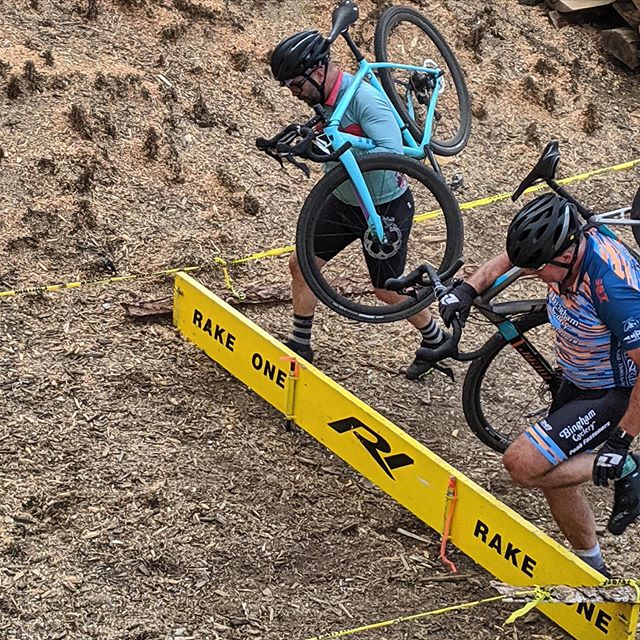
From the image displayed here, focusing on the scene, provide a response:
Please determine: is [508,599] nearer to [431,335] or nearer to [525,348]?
[525,348]

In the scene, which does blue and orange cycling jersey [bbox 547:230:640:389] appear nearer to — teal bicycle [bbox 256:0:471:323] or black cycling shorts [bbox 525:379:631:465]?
black cycling shorts [bbox 525:379:631:465]

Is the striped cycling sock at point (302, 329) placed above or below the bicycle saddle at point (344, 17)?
below

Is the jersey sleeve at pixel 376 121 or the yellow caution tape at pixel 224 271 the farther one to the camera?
the yellow caution tape at pixel 224 271

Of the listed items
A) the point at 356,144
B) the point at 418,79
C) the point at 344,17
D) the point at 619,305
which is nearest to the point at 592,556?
the point at 619,305

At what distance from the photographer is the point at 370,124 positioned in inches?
216

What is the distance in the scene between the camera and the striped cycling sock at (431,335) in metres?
6.32

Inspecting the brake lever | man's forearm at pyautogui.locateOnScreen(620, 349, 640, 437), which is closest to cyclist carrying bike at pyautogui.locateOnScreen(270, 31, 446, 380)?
the brake lever

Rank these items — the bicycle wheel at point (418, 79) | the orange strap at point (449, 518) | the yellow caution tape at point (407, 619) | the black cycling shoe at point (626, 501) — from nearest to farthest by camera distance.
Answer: the yellow caution tape at point (407, 619) → the black cycling shoe at point (626, 501) → the orange strap at point (449, 518) → the bicycle wheel at point (418, 79)

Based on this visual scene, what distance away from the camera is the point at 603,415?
4.55m

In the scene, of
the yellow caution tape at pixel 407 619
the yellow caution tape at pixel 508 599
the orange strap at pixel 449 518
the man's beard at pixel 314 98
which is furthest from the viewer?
the man's beard at pixel 314 98

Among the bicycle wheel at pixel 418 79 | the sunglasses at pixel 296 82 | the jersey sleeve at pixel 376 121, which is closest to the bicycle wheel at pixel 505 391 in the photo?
the jersey sleeve at pixel 376 121

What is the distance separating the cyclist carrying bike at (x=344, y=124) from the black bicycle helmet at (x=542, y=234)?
1249 millimetres

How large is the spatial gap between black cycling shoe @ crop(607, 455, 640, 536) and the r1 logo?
39.5 inches

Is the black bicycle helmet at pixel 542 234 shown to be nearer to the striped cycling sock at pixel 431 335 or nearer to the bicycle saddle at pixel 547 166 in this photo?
the bicycle saddle at pixel 547 166
